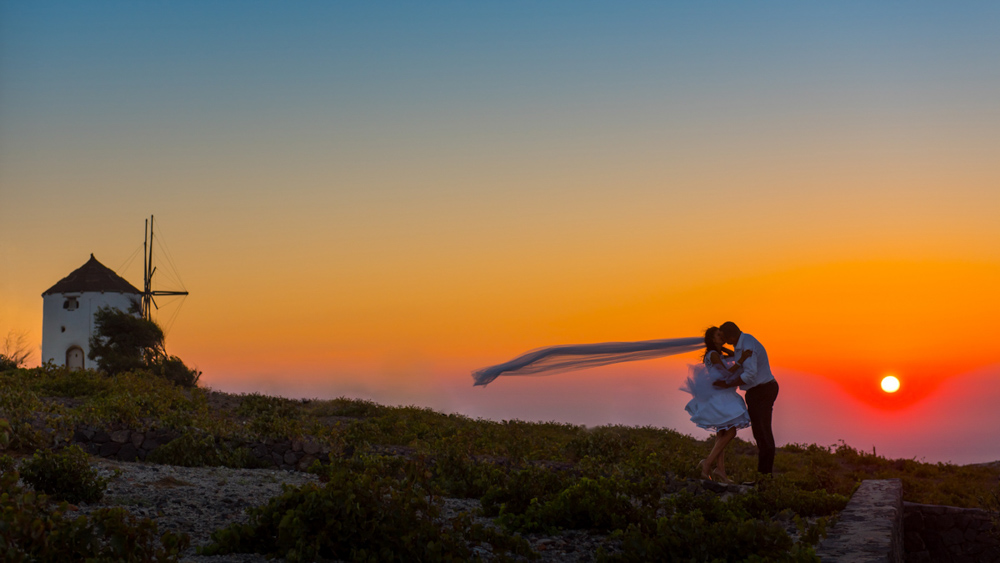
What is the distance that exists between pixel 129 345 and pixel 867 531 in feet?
102

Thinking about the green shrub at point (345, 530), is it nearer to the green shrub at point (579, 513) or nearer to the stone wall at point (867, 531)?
the green shrub at point (579, 513)

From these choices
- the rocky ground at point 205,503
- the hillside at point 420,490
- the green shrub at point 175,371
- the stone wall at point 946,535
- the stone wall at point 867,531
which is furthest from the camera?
the green shrub at point 175,371

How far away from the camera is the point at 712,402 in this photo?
32.2 ft

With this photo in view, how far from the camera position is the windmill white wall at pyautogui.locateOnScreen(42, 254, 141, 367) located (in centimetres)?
3700

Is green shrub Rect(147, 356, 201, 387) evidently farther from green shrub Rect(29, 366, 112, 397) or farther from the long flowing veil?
the long flowing veil

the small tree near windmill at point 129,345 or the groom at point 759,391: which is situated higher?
the small tree near windmill at point 129,345

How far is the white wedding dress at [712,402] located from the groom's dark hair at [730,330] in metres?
0.39

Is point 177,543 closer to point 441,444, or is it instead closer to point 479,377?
point 441,444

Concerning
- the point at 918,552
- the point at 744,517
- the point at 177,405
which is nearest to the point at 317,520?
the point at 744,517

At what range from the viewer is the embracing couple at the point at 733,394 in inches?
374

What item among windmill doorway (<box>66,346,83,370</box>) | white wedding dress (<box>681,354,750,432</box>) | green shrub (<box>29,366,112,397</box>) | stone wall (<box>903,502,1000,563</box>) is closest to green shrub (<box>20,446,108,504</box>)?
white wedding dress (<box>681,354,750,432</box>)

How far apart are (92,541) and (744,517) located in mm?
5087

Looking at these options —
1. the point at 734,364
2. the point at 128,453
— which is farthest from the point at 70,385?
the point at 734,364

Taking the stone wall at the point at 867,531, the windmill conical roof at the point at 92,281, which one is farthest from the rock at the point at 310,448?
the windmill conical roof at the point at 92,281
